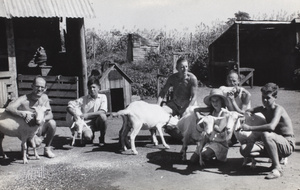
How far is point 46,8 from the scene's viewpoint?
9.12 metres

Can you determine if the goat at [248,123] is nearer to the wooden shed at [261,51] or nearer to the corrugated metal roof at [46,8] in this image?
the corrugated metal roof at [46,8]

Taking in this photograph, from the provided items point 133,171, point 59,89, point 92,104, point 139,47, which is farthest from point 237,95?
point 139,47

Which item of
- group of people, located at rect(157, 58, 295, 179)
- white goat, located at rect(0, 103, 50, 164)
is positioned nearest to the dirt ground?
group of people, located at rect(157, 58, 295, 179)

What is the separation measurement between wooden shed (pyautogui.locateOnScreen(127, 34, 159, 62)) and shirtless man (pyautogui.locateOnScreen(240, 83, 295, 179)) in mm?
15859

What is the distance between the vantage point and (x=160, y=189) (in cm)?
454

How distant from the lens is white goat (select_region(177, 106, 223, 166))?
16.8 feet

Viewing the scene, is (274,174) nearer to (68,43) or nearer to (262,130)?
(262,130)

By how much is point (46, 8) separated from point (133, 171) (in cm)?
555

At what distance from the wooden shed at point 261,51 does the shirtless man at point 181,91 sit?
25.0 feet

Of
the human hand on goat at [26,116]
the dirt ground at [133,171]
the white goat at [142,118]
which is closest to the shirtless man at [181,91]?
the white goat at [142,118]

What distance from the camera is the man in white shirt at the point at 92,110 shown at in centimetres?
668

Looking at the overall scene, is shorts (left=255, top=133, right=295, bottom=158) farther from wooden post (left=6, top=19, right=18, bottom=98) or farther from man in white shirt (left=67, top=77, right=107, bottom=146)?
wooden post (left=6, top=19, right=18, bottom=98)

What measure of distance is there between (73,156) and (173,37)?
1812 cm

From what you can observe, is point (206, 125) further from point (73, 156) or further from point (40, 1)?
point (40, 1)
